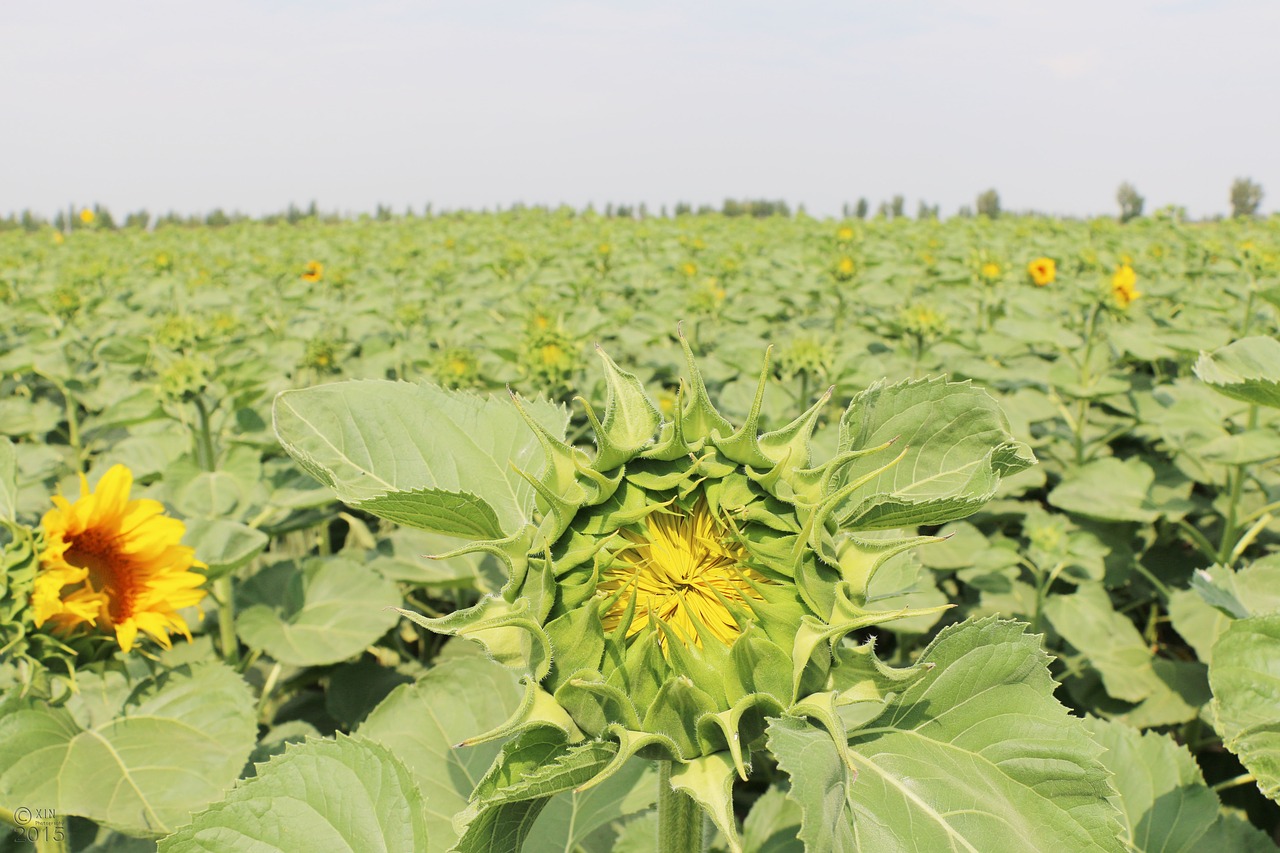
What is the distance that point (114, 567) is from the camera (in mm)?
1756

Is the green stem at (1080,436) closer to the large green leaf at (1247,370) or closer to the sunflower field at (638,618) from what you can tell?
the sunflower field at (638,618)

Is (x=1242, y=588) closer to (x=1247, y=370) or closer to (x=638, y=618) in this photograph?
(x=1247, y=370)

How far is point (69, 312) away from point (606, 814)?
6.78 meters

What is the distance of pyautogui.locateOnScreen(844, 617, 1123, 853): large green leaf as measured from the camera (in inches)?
31.9

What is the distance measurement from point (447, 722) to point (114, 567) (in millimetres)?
799

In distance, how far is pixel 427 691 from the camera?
155 cm

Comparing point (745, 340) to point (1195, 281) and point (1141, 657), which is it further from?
point (1195, 281)

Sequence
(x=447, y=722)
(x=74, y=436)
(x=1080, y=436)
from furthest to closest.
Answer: (x=74, y=436)
(x=1080, y=436)
(x=447, y=722)

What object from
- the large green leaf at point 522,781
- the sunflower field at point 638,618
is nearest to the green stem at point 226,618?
the sunflower field at point 638,618

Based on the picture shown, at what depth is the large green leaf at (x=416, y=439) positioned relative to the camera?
3.61ft

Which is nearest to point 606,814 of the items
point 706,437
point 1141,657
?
point 706,437

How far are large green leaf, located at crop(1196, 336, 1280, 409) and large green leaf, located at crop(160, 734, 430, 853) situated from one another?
1.36 m

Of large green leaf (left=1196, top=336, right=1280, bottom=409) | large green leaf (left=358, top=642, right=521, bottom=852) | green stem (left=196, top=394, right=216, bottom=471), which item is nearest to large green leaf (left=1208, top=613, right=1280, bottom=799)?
large green leaf (left=1196, top=336, right=1280, bottom=409)

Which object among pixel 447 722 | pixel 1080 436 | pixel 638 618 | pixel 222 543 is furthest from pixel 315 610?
pixel 1080 436
